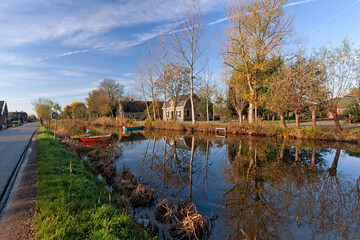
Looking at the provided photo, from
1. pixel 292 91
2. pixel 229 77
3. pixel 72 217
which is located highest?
pixel 229 77

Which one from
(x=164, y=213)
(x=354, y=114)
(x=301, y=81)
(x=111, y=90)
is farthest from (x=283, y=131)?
(x=111, y=90)

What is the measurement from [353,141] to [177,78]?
19.8 m

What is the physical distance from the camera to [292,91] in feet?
51.8

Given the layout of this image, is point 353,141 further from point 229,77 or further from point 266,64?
point 229,77

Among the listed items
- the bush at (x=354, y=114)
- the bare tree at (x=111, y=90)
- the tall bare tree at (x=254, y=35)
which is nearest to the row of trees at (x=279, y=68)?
the tall bare tree at (x=254, y=35)

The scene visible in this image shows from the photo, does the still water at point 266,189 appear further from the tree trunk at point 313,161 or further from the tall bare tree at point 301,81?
the tall bare tree at point 301,81

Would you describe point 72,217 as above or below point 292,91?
below

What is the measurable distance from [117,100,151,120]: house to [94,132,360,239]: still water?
153ft

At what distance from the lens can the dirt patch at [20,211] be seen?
9.82 ft

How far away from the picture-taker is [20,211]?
11.9 feet

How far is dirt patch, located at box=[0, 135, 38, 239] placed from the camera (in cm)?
299

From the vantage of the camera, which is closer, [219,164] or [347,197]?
[347,197]

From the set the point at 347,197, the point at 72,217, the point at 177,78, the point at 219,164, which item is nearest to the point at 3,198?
the point at 72,217

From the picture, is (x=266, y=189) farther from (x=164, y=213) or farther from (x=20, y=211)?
(x=20, y=211)
